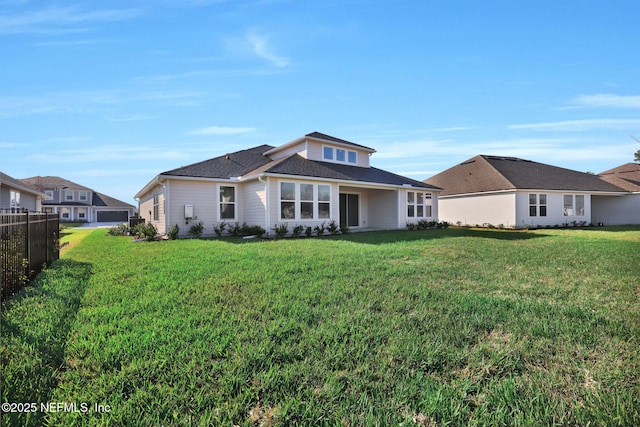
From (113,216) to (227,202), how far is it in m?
39.7

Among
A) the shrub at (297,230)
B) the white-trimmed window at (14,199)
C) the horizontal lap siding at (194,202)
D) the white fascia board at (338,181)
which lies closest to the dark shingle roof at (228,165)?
the horizontal lap siding at (194,202)

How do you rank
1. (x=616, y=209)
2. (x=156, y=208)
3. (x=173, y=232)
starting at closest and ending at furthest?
(x=173, y=232)
(x=156, y=208)
(x=616, y=209)

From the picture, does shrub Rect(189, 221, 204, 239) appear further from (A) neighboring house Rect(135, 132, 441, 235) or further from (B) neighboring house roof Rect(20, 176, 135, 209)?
(B) neighboring house roof Rect(20, 176, 135, 209)

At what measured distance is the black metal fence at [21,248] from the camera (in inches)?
Result: 218

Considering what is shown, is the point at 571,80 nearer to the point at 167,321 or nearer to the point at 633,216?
the point at 167,321

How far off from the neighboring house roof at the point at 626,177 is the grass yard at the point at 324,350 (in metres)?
29.0

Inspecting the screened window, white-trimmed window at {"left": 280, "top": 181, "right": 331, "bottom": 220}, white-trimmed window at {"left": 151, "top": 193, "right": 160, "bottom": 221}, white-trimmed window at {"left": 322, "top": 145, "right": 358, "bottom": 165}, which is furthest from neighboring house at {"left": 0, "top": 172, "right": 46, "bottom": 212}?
white-trimmed window at {"left": 322, "top": 145, "right": 358, "bottom": 165}

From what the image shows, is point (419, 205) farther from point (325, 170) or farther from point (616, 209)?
point (616, 209)

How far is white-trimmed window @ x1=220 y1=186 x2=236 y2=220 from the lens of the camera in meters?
16.0

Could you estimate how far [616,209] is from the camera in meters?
27.8

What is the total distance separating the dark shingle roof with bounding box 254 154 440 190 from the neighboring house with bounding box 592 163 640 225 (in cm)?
1951

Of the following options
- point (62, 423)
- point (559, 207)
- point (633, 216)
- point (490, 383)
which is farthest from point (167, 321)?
point (633, 216)

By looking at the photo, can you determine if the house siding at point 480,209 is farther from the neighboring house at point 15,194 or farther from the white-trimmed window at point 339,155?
the neighboring house at point 15,194

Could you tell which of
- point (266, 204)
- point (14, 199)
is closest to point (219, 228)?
point (266, 204)
